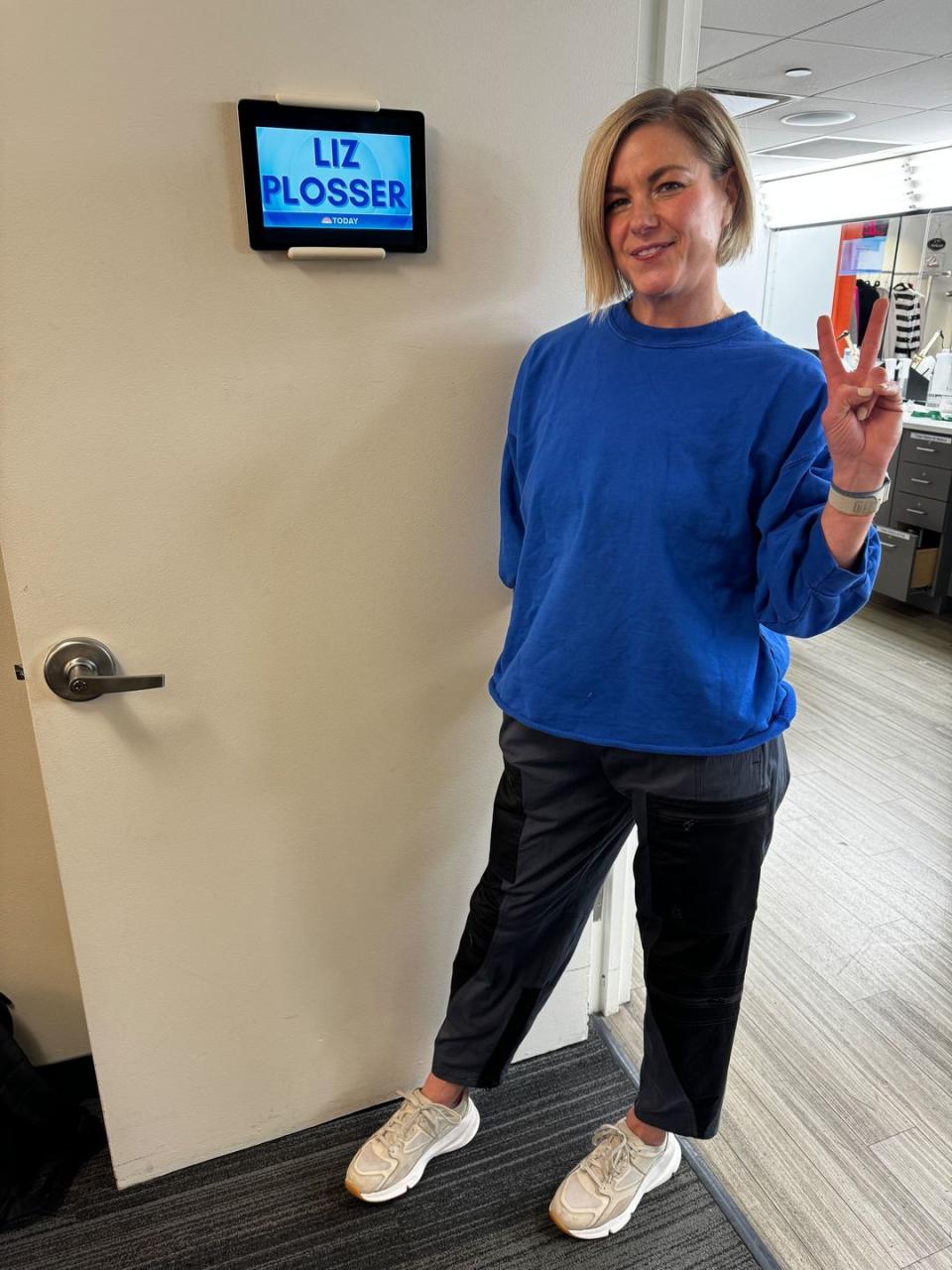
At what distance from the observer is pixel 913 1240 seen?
1425 millimetres

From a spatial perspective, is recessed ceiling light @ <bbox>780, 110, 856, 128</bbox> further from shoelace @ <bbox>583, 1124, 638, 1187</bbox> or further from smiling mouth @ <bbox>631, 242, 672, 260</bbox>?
shoelace @ <bbox>583, 1124, 638, 1187</bbox>

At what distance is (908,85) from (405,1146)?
4.24 m

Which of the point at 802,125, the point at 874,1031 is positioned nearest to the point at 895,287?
the point at 802,125

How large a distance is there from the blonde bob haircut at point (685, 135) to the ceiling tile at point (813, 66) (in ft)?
8.49

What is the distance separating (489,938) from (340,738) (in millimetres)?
396

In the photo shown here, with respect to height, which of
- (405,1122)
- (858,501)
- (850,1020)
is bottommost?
(850,1020)

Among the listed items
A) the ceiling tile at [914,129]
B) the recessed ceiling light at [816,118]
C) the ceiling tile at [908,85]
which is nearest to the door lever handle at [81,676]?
the ceiling tile at [908,85]

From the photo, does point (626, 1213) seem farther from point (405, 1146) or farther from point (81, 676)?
point (81, 676)

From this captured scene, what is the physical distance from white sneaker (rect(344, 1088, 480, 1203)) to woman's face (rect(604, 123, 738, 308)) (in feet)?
4.32

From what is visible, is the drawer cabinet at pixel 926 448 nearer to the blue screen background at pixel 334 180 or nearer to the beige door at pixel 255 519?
the beige door at pixel 255 519

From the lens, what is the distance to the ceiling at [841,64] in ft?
9.31

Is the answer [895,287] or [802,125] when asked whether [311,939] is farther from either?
[895,287]

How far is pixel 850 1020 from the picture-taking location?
6.14 ft

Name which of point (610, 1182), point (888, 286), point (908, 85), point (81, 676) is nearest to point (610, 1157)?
point (610, 1182)
